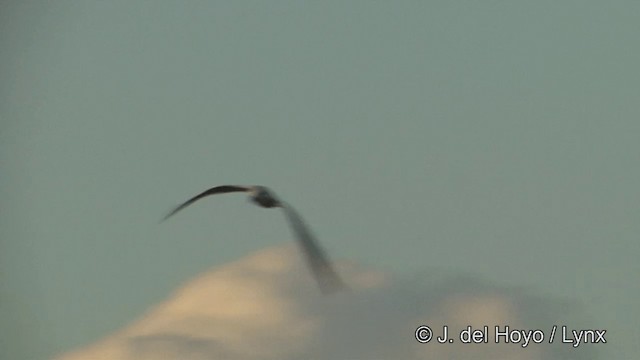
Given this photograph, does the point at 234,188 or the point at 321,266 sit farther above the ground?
the point at 234,188

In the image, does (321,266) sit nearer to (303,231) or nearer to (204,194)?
(303,231)

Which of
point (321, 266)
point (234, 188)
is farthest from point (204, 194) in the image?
point (321, 266)

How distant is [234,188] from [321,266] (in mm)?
10731

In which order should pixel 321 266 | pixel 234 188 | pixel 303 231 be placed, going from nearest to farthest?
1. pixel 303 231
2. pixel 321 266
3. pixel 234 188

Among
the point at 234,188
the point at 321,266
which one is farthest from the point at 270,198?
the point at 321,266

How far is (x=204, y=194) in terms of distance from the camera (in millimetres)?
39688

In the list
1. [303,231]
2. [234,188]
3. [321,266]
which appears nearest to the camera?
[303,231]

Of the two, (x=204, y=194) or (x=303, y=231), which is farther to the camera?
(x=204, y=194)

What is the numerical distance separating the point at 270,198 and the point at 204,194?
12.2 ft

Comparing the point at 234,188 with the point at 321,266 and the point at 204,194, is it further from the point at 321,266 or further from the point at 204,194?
the point at 321,266

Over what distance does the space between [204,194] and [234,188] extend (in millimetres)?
2255

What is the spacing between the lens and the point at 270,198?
129 ft

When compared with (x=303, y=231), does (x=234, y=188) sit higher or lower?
higher

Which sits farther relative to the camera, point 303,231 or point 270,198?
point 270,198
